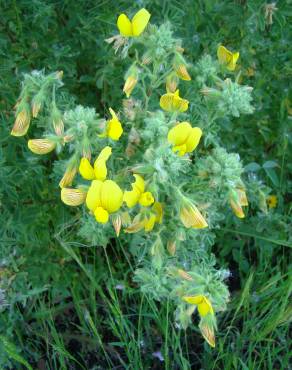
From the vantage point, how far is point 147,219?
1526mm

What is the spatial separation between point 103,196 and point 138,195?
9cm

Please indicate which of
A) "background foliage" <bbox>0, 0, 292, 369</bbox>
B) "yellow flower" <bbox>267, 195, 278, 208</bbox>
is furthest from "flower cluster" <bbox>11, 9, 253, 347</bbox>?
"yellow flower" <bbox>267, 195, 278, 208</bbox>

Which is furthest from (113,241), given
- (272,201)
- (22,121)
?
(22,121)

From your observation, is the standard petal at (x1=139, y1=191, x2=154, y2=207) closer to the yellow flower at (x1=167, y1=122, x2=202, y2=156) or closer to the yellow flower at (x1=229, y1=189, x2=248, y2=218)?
the yellow flower at (x1=167, y1=122, x2=202, y2=156)

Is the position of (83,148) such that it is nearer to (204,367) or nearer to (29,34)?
(29,34)

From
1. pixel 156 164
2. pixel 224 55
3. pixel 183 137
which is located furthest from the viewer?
pixel 224 55

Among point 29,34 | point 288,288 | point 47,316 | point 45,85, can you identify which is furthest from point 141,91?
point 47,316

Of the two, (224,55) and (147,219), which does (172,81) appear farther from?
(147,219)

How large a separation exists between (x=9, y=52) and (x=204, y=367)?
132 centimetres

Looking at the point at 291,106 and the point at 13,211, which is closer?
the point at 13,211

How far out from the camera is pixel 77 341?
7.57 feet

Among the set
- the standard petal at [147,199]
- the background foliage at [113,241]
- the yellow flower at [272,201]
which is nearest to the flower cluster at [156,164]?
the standard petal at [147,199]

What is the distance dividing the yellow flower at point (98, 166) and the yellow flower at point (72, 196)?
62 millimetres

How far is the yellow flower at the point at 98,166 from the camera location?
1.45 metres
